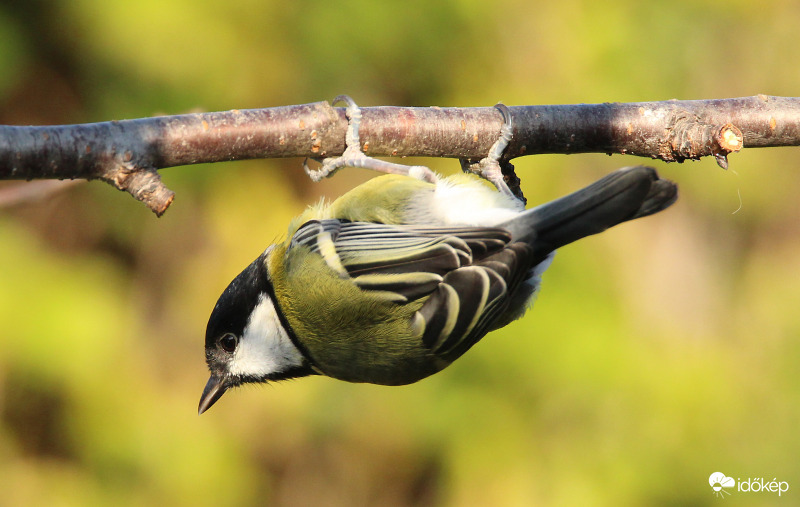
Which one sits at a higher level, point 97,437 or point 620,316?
point 620,316

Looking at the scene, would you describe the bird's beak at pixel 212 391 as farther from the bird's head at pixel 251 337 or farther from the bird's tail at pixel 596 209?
the bird's tail at pixel 596 209

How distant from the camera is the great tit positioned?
228 cm

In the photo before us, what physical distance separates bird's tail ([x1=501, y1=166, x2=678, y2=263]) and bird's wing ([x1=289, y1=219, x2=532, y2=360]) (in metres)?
0.08

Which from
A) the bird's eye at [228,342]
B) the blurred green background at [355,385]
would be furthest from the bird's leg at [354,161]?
the blurred green background at [355,385]

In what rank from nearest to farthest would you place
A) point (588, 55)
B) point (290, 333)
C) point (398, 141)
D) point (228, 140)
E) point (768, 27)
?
1. point (228, 140)
2. point (398, 141)
3. point (290, 333)
4. point (588, 55)
5. point (768, 27)

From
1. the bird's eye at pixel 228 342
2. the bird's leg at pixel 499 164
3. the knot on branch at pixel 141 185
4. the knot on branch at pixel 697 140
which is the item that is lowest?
the knot on branch at pixel 141 185

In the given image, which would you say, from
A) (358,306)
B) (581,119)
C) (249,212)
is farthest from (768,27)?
(358,306)

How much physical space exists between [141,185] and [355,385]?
239 centimetres

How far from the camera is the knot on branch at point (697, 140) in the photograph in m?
2.36

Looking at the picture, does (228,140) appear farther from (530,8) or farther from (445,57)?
(530,8)

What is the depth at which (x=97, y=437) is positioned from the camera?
12.8ft

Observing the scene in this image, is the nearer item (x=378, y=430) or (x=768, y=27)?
(x=378, y=430)

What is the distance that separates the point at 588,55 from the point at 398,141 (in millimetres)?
2113

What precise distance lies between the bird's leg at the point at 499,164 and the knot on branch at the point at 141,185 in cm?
104
